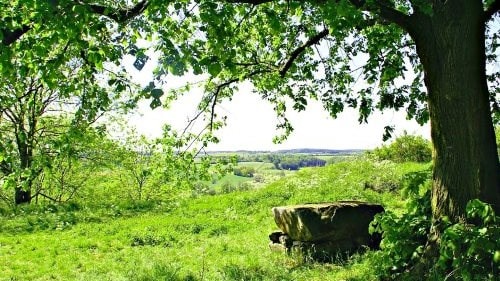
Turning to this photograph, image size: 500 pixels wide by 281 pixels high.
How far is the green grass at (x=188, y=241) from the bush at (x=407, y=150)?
422cm

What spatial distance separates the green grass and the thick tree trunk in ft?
7.08

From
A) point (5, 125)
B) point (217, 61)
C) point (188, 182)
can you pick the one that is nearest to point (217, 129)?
point (188, 182)

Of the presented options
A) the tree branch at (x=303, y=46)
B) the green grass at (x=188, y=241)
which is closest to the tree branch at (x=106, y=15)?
the tree branch at (x=303, y=46)

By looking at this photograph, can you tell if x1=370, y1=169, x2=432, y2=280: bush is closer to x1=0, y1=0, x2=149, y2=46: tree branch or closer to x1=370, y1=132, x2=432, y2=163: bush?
x1=0, y1=0, x2=149, y2=46: tree branch

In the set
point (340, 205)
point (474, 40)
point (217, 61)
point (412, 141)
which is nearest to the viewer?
point (217, 61)

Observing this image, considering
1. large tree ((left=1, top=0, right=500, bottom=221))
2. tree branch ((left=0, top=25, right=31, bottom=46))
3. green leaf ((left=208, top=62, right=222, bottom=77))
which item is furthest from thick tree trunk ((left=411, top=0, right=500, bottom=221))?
tree branch ((left=0, top=25, right=31, bottom=46))

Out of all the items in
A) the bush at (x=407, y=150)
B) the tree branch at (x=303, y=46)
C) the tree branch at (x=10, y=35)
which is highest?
the tree branch at (x=303, y=46)

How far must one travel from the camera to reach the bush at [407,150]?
27688 millimetres

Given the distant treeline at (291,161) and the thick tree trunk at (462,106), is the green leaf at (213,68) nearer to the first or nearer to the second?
the thick tree trunk at (462,106)

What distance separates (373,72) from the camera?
1145cm

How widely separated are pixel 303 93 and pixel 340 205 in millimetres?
3515

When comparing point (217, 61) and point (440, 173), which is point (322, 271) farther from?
point (217, 61)

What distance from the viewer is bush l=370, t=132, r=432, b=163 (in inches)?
1090

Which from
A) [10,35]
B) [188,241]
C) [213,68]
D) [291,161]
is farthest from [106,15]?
[291,161]
